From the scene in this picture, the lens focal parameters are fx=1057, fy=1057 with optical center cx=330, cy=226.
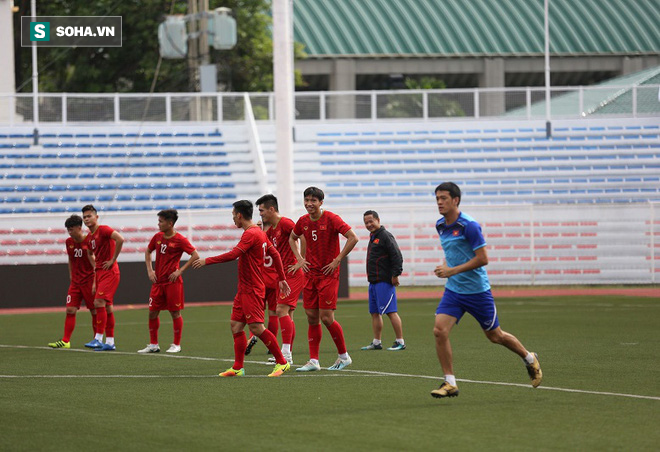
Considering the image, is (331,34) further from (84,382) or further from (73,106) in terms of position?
(84,382)

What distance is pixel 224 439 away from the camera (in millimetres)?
7898

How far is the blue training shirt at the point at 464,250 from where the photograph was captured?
9609 millimetres

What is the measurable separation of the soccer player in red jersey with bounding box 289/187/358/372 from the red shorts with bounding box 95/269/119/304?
417 cm

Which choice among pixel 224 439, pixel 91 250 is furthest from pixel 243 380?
pixel 91 250

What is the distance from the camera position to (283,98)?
27.9m

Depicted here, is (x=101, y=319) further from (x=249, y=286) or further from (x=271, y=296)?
(x=249, y=286)

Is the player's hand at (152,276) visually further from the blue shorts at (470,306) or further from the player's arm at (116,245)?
the blue shorts at (470,306)

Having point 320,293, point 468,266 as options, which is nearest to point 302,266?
point 320,293

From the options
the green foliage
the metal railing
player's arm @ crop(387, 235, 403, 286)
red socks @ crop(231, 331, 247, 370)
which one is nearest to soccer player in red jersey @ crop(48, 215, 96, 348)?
player's arm @ crop(387, 235, 403, 286)

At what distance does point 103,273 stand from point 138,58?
31.8 m

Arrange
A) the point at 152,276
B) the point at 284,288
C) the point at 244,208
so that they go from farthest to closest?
the point at 152,276 < the point at 284,288 < the point at 244,208

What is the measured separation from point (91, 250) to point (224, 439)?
8.31m

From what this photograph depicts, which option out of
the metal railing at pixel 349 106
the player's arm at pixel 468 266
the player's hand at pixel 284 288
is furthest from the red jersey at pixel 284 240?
the metal railing at pixel 349 106

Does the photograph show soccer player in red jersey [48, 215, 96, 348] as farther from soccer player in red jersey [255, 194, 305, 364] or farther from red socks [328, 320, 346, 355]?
red socks [328, 320, 346, 355]
